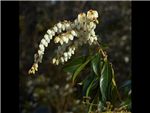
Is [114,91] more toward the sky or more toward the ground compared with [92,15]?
more toward the ground

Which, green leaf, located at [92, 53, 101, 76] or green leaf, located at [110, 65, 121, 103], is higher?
green leaf, located at [92, 53, 101, 76]

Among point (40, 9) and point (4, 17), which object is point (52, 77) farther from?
point (4, 17)

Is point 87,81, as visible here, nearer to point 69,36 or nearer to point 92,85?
point 92,85

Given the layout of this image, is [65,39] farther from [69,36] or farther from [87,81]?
[87,81]

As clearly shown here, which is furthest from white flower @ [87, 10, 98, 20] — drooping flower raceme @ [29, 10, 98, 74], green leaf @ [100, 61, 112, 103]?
green leaf @ [100, 61, 112, 103]

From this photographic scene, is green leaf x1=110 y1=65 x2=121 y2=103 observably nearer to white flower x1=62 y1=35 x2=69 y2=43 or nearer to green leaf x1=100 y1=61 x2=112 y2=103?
green leaf x1=100 y1=61 x2=112 y2=103

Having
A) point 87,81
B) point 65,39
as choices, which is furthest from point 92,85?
point 65,39
